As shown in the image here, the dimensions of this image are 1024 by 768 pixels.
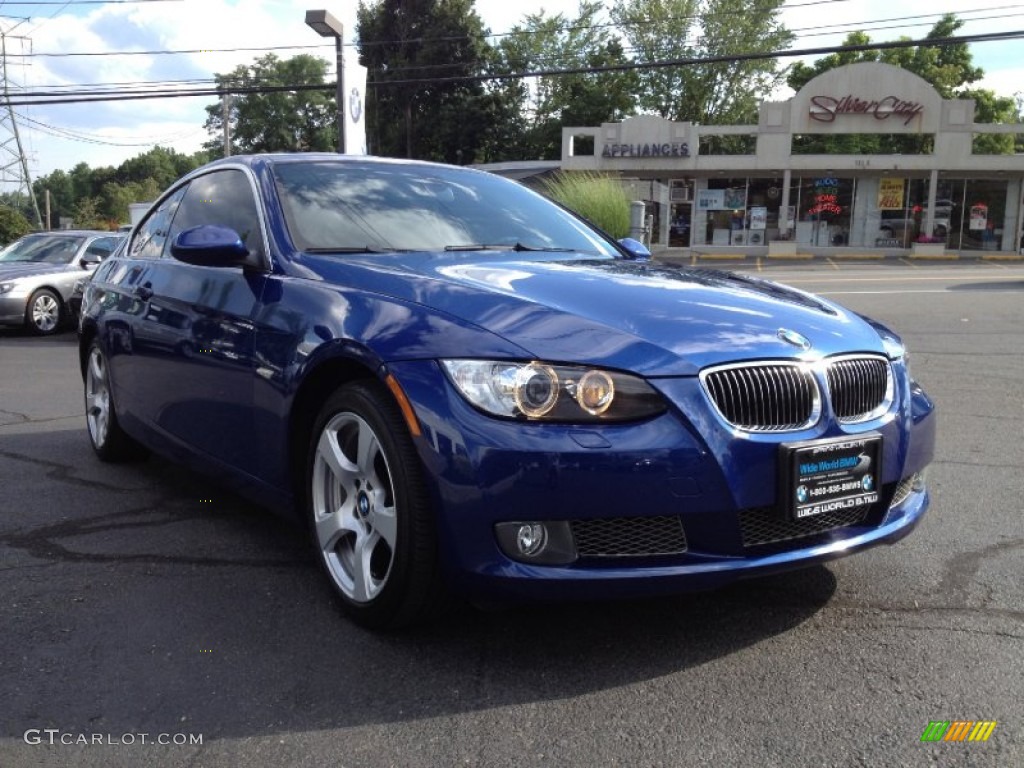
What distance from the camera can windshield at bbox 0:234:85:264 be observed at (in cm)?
1390

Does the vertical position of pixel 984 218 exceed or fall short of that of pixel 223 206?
it exceeds it

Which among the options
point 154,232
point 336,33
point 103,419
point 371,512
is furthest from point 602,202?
point 371,512

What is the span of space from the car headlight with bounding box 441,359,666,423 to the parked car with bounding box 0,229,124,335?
11154mm

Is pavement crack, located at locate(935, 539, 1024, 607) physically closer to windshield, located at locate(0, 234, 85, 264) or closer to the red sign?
windshield, located at locate(0, 234, 85, 264)

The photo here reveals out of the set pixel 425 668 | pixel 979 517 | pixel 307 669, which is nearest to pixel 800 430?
pixel 425 668

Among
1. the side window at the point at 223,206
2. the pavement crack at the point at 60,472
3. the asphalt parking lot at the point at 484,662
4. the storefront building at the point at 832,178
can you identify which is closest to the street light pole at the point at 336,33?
the pavement crack at the point at 60,472

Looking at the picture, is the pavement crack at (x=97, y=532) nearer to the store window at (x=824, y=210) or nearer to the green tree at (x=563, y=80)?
the store window at (x=824, y=210)

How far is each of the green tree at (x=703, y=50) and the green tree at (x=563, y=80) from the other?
131 centimetres

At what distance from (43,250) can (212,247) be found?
12.3 meters

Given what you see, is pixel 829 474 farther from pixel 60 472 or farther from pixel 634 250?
pixel 60 472

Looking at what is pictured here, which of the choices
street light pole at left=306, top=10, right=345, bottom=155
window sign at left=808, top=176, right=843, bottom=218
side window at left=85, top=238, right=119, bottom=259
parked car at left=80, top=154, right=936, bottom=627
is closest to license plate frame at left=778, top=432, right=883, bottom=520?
parked car at left=80, top=154, right=936, bottom=627

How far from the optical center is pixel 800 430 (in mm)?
2695

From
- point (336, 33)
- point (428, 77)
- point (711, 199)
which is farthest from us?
point (428, 77)

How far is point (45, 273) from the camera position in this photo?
13.2 m
